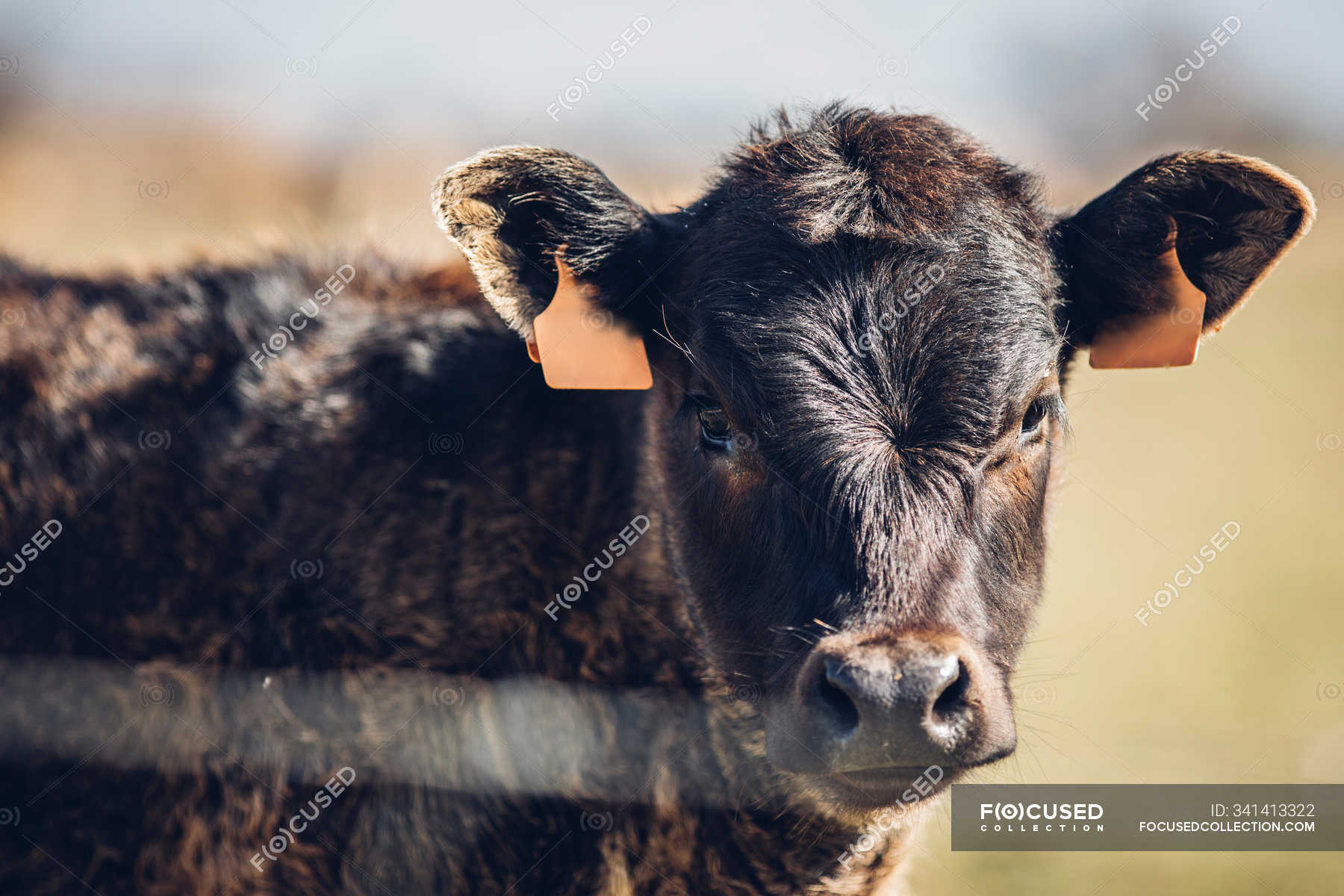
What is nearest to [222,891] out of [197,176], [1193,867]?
[1193,867]

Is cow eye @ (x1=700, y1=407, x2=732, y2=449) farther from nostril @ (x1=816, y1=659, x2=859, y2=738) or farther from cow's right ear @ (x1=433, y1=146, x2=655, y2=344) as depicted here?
nostril @ (x1=816, y1=659, x2=859, y2=738)

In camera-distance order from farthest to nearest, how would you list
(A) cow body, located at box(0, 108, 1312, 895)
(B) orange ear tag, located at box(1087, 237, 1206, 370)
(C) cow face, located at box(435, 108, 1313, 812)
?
(B) orange ear tag, located at box(1087, 237, 1206, 370)
(A) cow body, located at box(0, 108, 1312, 895)
(C) cow face, located at box(435, 108, 1313, 812)

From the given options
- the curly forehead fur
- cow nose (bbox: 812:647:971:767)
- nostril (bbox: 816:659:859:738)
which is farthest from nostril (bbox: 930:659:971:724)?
the curly forehead fur

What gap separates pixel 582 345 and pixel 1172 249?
2100 mm

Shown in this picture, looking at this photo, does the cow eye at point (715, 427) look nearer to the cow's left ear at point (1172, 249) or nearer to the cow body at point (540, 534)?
the cow body at point (540, 534)

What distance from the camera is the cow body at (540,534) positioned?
3.10 metres

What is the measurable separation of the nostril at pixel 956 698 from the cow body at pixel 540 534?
501 mm

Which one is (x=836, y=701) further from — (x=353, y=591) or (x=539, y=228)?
(x=539, y=228)

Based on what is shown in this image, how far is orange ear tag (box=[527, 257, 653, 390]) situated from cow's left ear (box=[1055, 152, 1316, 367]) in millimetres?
1547

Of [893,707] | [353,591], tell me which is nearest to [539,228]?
[353,591]

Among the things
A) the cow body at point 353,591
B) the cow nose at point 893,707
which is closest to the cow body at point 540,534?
the cow body at point 353,591

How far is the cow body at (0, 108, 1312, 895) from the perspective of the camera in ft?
10.2

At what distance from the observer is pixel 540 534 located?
11.6 ft

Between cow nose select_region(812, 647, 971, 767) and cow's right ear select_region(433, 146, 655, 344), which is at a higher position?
cow's right ear select_region(433, 146, 655, 344)
